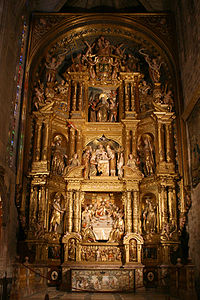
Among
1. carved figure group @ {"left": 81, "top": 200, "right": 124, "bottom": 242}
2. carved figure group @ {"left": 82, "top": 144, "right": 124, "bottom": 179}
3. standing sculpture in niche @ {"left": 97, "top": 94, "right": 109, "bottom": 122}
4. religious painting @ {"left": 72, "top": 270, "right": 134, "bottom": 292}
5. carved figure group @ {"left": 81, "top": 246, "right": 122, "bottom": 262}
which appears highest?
standing sculpture in niche @ {"left": 97, "top": 94, "right": 109, "bottom": 122}

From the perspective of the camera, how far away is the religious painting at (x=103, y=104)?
18.0 m

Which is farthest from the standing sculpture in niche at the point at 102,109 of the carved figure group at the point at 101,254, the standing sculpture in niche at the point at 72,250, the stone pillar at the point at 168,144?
the carved figure group at the point at 101,254

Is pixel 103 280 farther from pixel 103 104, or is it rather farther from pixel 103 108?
A: pixel 103 104

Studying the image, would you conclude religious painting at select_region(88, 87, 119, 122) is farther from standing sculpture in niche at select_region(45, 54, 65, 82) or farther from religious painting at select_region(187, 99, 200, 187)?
religious painting at select_region(187, 99, 200, 187)

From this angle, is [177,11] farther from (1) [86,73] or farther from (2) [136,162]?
(2) [136,162]

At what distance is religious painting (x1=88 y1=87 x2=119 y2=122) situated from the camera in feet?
59.2

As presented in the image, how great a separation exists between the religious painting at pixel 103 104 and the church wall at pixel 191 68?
12.0 feet

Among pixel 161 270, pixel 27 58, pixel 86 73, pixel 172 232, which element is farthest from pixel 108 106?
pixel 161 270

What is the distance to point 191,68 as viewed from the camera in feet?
50.1

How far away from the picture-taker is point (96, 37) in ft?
63.4

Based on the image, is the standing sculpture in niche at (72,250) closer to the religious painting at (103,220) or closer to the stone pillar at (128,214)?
the religious painting at (103,220)

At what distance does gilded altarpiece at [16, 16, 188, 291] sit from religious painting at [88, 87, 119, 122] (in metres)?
0.05

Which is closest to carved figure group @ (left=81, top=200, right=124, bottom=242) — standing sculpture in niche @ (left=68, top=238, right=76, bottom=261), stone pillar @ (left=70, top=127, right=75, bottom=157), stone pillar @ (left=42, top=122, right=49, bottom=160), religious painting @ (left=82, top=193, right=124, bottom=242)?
religious painting @ (left=82, top=193, right=124, bottom=242)

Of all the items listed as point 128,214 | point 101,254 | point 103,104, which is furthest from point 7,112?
point 101,254
